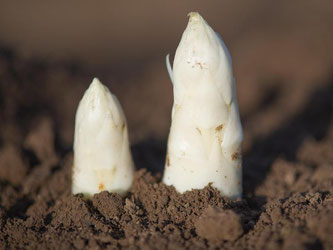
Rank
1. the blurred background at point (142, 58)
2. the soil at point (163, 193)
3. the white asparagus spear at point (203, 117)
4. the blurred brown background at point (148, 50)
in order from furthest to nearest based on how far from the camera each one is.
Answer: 1. the blurred brown background at point (148, 50)
2. the blurred background at point (142, 58)
3. the white asparagus spear at point (203, 117)
4. the soil at point (163, 193)

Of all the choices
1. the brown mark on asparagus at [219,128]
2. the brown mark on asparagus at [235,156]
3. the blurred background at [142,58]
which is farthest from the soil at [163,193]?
the brown mark on asparagus at [219,128]

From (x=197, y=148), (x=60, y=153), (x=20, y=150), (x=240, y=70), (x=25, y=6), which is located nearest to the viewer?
(x=197, y=148)

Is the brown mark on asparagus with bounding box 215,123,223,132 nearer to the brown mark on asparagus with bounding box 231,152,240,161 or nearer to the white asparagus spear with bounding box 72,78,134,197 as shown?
the brown mark on asparagus with bounding box 231,152,240,161

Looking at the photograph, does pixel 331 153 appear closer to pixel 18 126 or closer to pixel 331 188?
pixel 331 188

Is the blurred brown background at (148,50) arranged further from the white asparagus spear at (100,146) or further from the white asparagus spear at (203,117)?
the white asparagus spear at (100,146)

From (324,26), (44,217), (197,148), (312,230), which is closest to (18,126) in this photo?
(44,217)

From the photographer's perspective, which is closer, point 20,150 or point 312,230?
point 312,230
